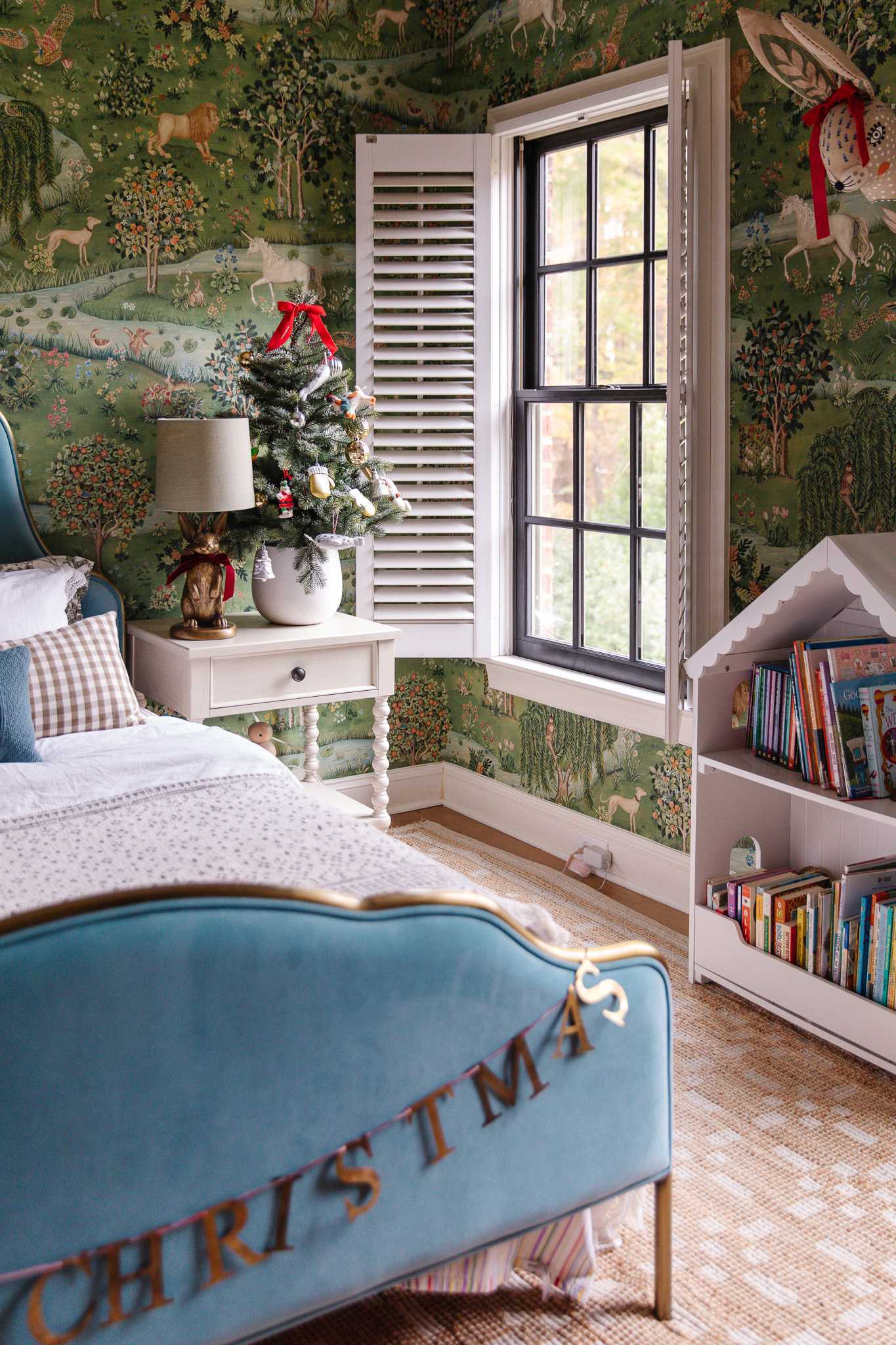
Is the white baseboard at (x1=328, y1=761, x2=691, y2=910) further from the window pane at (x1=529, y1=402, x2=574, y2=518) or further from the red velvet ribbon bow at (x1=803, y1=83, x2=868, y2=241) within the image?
the red velvet ribbon bow at (x1=803, y1=83, x2=868, y2=241)

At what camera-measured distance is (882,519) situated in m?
2.70

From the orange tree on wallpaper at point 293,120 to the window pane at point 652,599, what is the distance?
1587 mm

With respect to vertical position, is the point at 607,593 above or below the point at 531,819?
above

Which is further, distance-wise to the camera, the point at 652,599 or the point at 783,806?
the point at 652,599

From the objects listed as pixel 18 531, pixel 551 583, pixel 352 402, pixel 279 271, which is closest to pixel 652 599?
pixel 551 583

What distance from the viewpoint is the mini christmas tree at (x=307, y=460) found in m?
3.49

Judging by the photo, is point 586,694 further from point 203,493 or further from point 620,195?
point 620,195

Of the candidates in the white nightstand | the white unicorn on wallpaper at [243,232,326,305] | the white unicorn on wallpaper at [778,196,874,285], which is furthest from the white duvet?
the white unicorn on wallpaper at [778,196,874,285]

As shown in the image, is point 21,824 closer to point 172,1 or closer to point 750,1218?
point 750,1218

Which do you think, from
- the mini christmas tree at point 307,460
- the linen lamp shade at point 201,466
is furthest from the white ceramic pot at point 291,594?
the linen lamp shade at point 201,466

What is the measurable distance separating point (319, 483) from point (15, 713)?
1.18m

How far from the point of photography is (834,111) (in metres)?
2.56

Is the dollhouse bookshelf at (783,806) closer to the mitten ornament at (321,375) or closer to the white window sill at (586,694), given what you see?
the white window sill at (586,694)

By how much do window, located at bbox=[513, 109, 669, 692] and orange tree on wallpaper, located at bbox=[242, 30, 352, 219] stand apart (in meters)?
0.63
